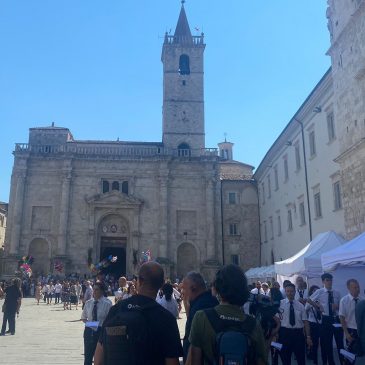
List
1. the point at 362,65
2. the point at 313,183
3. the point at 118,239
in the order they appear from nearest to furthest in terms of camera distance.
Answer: the point at 362,65, the point at 313,183, the point at 118,239

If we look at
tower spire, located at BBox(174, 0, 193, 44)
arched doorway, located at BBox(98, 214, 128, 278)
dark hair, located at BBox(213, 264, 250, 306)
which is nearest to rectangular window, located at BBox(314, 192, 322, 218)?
arched doorway, located at BBox(98, 214, 128, 278)

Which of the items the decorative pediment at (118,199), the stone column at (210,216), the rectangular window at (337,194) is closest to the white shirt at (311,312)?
the rectangular window at (337,194)

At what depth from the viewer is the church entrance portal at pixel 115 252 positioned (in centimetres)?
4006

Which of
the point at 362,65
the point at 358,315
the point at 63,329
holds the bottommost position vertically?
the point at 63,329

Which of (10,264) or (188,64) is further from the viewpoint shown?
(188,64)

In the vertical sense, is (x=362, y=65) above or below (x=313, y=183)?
above

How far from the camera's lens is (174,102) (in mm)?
43500

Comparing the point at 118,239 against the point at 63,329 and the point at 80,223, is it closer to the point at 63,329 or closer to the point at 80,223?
the point at 80,223

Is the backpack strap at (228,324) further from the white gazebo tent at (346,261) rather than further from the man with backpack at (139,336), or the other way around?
the white gazebo tent at (346,261)

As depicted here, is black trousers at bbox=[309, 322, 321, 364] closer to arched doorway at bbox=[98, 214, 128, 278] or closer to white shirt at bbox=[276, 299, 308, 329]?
white shirt at bbox=[276, 299, 308, 329]

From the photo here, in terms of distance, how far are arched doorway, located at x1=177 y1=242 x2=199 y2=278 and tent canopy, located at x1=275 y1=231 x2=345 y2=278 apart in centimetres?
2290

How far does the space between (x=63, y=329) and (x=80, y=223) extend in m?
23.9

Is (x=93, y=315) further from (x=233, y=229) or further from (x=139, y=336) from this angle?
(x=233, y=229)

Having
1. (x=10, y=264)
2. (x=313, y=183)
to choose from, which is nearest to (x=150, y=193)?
(x=10, y=264)
